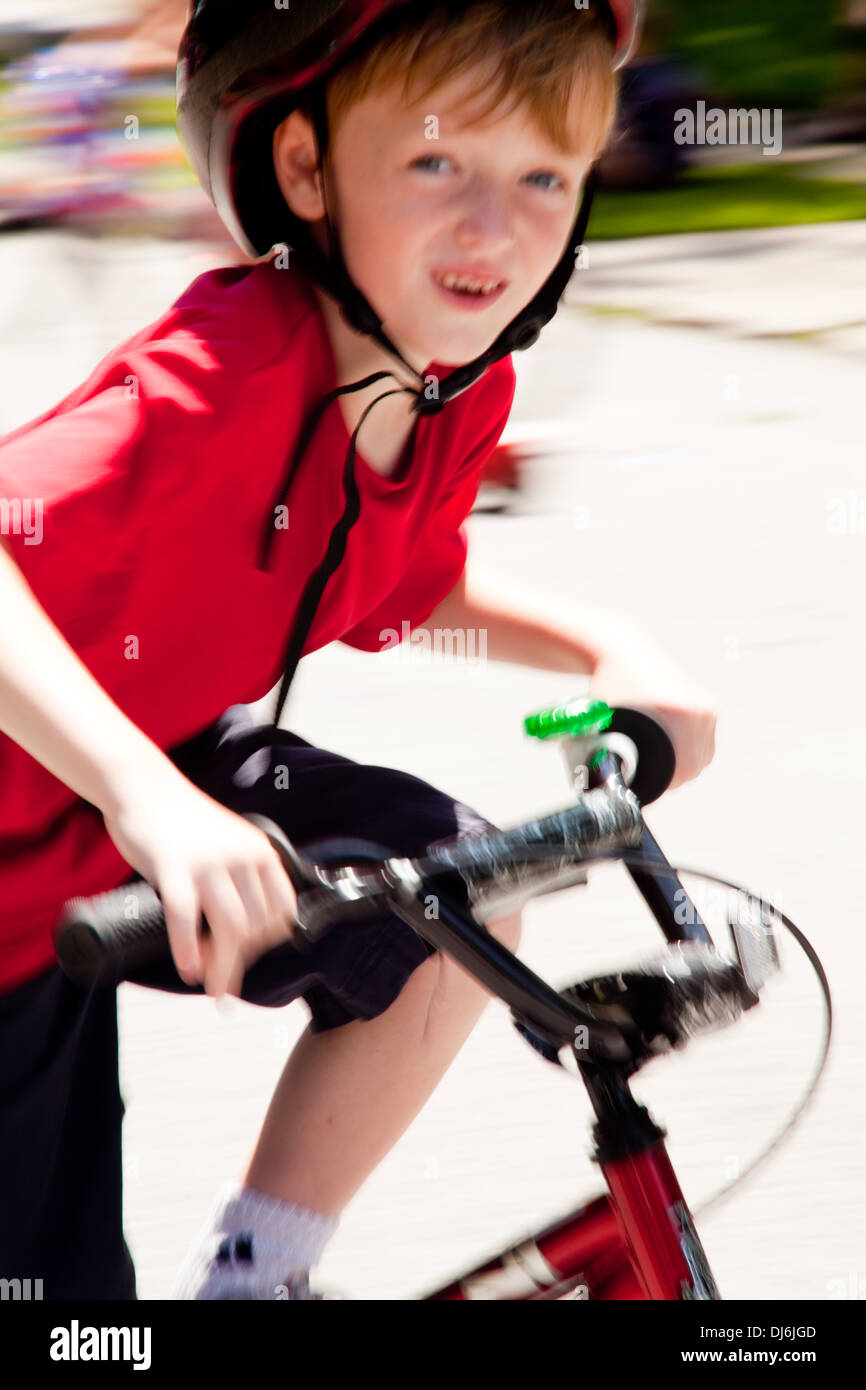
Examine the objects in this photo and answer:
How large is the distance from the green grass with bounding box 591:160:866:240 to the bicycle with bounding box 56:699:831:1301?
27.0 ft

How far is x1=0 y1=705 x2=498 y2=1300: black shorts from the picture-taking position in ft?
5.32

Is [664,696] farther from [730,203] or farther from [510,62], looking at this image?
[730,203]

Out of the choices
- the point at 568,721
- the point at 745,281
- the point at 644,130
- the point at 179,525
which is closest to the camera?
the point at 568,721

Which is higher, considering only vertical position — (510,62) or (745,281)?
(745,281)

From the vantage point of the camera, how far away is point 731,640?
174 inches

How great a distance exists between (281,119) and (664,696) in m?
0.71

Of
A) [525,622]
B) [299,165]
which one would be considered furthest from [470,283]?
[525,622]

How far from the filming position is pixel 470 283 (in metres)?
1.74

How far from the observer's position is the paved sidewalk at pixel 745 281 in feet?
24.2

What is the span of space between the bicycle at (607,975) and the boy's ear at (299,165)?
0.64m

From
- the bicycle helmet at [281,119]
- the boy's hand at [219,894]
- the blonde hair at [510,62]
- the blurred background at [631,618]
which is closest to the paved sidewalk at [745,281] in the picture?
the blurred background at [631,618]

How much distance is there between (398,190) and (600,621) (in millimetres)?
454

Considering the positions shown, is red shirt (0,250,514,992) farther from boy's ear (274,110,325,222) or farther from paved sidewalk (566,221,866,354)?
paved sidewalk (566,221,866,354)
